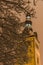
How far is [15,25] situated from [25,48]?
0.09 metres

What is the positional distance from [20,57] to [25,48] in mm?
41

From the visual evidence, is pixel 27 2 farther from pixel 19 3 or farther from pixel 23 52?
pixel 23 52

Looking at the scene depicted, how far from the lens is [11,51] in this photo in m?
0.81

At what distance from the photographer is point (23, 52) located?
836 mm

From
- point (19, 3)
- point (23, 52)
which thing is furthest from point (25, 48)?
point (19, 3)

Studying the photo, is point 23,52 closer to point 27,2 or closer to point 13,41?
point 13,41

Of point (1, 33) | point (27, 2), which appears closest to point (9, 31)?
point (1, 33)

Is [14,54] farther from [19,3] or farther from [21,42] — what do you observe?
[19,3]

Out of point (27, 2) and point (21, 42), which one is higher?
point (27, 2)

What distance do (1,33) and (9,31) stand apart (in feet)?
0.10

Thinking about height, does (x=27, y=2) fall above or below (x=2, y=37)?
above

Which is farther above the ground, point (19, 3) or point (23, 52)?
point (19, 3)

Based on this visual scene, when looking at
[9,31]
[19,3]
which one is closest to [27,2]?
[19,3]

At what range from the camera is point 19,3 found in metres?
0.85
